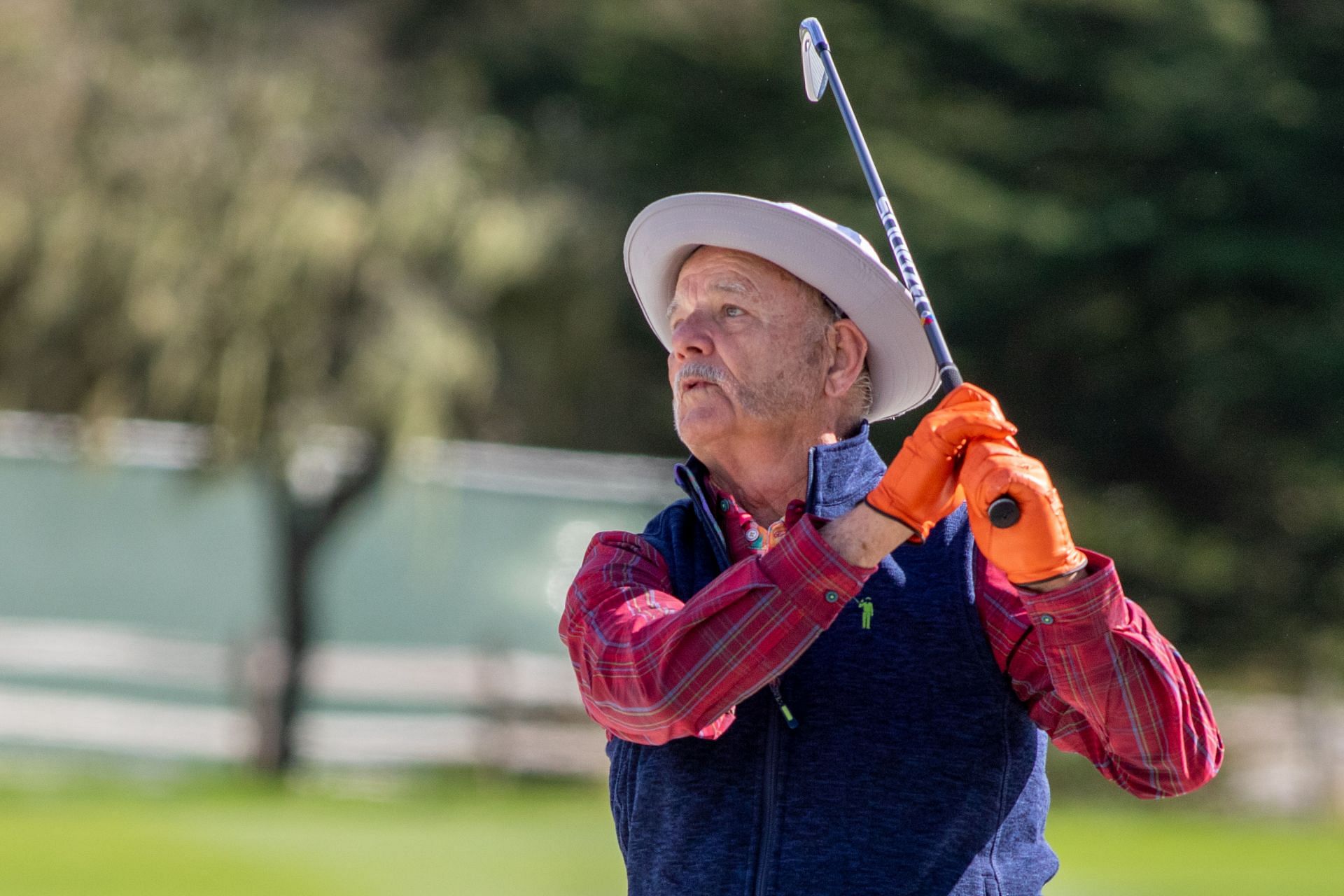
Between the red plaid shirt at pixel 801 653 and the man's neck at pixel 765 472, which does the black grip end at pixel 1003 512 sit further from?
the man's neck at pixel 765 472

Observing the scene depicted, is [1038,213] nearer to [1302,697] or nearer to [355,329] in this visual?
[1302,697]

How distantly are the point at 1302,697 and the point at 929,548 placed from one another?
58.1ft

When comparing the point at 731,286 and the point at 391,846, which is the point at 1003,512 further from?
the point at 391,846

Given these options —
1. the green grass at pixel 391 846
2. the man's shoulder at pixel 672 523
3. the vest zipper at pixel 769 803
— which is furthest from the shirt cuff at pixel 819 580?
the green grass at pixel 391 846

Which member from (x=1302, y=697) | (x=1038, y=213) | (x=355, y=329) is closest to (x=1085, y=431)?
(x=1038, y=213)

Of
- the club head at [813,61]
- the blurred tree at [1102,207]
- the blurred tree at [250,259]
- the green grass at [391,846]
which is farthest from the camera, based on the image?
the blurred tree at [1102,207]

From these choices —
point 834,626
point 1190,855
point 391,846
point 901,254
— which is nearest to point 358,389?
point 391,846

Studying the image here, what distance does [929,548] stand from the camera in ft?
8.21

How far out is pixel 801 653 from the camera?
2.25m

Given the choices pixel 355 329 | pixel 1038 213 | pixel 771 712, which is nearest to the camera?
pixel 771 712

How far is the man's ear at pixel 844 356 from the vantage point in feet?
8.92

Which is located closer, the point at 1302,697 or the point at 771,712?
the point at 771,712

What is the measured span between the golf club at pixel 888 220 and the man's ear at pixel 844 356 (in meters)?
0.10

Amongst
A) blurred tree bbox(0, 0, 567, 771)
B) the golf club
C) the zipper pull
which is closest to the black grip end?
the golf club
